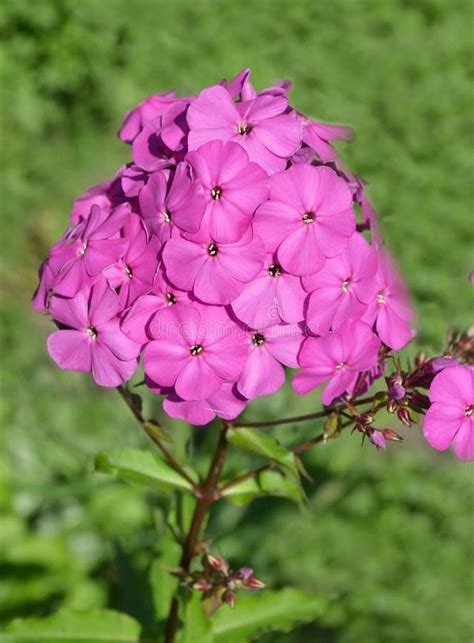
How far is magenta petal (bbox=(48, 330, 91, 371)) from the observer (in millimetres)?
1488

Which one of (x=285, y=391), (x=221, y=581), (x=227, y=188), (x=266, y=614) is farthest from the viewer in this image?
(x=285, y=391)

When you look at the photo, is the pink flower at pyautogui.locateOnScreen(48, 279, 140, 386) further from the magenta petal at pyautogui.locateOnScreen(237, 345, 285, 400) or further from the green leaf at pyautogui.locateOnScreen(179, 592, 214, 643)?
the green leaf at pyautogui.locateOnScreen(179, 592, 214, 643)

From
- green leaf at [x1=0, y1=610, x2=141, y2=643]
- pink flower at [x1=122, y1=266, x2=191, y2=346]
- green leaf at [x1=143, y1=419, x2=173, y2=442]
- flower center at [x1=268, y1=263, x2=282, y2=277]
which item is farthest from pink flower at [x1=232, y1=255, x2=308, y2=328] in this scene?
green leaf at [x1=0, y1=610, x2=141, y2=643]

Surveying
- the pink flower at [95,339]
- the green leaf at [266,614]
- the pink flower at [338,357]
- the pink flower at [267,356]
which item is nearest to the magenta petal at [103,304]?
the pink flower at [95,339]

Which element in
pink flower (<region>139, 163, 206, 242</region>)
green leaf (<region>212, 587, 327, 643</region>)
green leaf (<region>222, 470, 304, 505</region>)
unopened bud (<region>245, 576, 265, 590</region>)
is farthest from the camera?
green leaf (<region>212, 587, 327, 643</region>)

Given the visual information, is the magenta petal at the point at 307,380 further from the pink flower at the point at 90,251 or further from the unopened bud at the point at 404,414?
the pink flower at the point at 90,251

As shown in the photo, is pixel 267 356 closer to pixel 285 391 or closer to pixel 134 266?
pixel 134 266

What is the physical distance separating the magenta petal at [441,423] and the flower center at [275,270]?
0.37 meters

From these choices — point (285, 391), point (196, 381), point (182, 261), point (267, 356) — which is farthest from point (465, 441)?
point (285, 391)

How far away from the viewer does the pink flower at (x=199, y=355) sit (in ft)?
4.56

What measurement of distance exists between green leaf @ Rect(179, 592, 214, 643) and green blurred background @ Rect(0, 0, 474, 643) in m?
0.57

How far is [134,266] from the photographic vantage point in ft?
4.60

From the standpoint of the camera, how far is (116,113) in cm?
457

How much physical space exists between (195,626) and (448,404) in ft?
2.63
